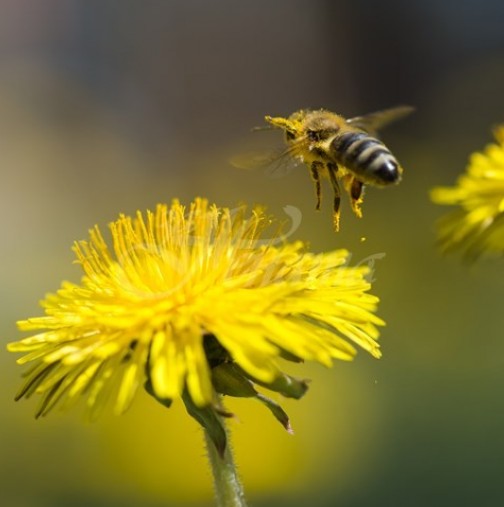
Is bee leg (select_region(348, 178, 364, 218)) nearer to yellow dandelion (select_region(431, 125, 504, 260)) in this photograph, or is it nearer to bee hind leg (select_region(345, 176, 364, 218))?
bee hind leg (select_region(345, 176, 364, 218))

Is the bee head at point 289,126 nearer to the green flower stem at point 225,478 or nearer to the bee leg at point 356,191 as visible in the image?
the bee leg at point 356,191

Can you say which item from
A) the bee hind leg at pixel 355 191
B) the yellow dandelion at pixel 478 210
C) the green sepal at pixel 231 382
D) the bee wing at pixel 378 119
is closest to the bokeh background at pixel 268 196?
the yellow dandelion at pixel 478 210

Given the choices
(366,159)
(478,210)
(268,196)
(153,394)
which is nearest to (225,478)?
(153,394)

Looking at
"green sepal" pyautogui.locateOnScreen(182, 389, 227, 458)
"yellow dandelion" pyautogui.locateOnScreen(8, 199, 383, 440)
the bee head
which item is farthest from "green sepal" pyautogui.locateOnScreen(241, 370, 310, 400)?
the bee head

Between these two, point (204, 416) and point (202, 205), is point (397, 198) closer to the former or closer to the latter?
point (202, 205)

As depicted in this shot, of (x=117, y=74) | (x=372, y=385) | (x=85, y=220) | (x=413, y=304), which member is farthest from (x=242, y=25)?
(x=372, y=385)

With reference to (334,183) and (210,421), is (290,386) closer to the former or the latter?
(210,421)
